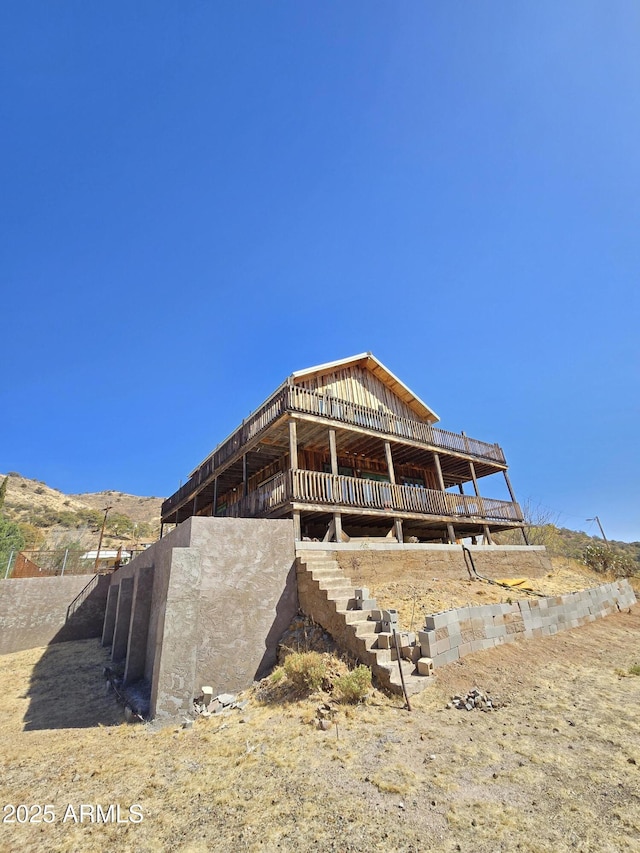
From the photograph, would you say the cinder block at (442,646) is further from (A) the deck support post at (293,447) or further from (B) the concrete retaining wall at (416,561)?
(A) the deck support post at (293,447)

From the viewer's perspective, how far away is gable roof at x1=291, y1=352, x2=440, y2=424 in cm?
1593

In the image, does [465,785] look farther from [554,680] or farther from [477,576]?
[477,576]

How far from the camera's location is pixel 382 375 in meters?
18.7

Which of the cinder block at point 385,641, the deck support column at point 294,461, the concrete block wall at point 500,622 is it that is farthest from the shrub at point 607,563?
the cinder block at point 385,641

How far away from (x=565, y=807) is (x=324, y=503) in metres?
8.31

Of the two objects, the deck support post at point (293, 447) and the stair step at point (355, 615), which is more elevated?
the deck support post at point (293, 447)

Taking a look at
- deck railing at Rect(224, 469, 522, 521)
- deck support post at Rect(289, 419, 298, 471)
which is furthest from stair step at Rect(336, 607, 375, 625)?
deck support post at Rect(289, 419, 298, 471)

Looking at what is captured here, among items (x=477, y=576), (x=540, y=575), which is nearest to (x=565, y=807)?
(x=477, y=576)

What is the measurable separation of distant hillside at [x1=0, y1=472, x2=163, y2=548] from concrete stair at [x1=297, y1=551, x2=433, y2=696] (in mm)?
36434

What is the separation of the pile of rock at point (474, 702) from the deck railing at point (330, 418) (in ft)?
28.5

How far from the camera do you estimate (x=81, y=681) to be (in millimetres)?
9766

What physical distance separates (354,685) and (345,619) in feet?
4.51

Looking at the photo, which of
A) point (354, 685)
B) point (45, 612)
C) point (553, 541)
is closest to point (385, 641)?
point (354, 685)

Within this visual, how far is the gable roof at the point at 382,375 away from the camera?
15933 millimetres
